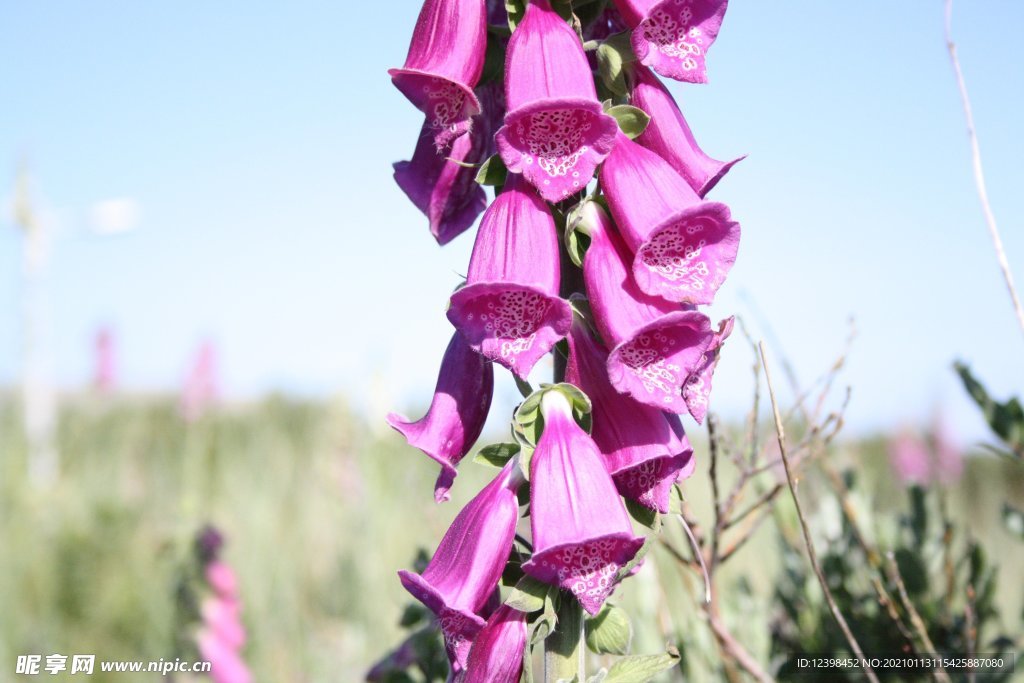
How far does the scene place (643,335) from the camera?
971mm

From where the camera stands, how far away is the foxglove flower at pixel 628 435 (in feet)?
3.20

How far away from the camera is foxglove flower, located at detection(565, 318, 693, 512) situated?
0.98 metres

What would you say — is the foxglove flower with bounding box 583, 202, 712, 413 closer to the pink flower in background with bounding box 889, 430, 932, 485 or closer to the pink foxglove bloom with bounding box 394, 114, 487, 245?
the pink foxglove bloom with bounding box 394, 114, 487, 245

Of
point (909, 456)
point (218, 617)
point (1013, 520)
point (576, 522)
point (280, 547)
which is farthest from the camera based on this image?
point (909, 456)

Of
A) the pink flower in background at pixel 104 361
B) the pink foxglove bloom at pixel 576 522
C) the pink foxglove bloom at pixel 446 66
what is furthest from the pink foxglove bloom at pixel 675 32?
the pink flower in background at pixel 104 361

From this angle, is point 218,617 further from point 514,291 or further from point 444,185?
point 514,291

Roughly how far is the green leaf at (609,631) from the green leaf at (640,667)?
52 millimetres

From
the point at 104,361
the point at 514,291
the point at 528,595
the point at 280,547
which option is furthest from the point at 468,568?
the point at 104,361

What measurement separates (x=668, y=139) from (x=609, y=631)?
25.2 inches

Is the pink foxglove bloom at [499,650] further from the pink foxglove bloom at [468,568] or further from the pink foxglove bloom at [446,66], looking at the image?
the pink foxglove bloom at [446,66]

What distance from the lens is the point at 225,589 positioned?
3023 millimetres

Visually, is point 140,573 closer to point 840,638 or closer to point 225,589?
point 225,589

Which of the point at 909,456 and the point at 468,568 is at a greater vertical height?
the point at 468,568

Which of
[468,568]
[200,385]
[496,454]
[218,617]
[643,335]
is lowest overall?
[218,617]
